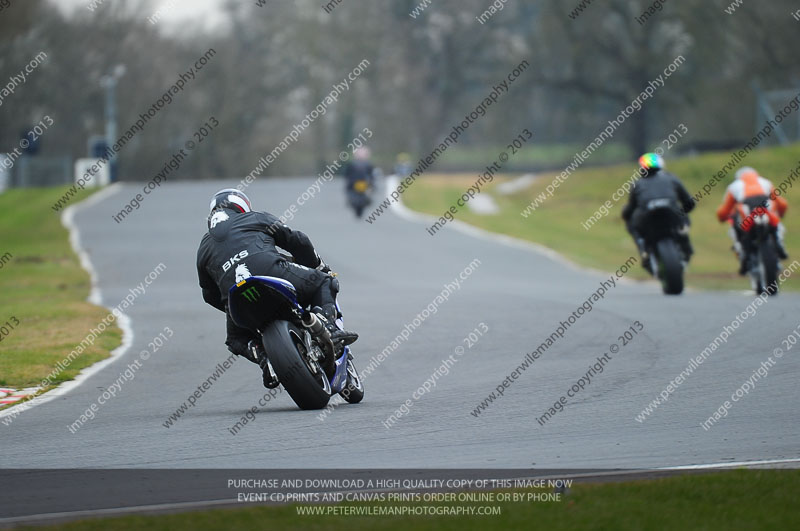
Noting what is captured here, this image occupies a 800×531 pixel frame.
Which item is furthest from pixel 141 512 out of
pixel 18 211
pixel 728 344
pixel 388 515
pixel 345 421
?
pixel 18 211

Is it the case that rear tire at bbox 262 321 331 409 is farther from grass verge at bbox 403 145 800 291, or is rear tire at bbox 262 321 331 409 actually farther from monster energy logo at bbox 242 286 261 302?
grass verge at bbox 403 145 800 291

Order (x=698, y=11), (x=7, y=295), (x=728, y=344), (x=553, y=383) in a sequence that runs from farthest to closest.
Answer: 1. (x=698, y=11)
2. (x=7, y=295)
3. (x=728, y=344)
4. (x=553, y=383)

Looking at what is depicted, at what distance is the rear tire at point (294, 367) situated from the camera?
26.8 ft

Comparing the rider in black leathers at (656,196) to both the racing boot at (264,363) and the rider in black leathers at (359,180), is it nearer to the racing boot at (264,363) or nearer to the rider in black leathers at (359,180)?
the racing boot at (264,363)

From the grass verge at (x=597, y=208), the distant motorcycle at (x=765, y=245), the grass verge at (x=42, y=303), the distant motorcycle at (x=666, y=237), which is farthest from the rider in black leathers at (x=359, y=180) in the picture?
the distant motorcycle at (x=765, y=245)

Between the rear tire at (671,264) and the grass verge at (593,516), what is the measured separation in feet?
34.7

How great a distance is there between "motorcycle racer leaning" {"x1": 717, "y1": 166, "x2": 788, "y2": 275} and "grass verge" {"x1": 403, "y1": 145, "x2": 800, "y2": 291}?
535 cm

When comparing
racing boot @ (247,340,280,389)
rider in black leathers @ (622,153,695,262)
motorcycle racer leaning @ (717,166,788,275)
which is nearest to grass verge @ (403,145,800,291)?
rider in black leathers @ (622,153,695,262)

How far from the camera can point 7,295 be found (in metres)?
20.0

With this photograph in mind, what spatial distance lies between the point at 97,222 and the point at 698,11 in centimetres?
2759

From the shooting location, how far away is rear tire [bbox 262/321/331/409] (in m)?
8.16

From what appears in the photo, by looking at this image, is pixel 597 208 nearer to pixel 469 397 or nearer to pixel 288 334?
pixel 469 397

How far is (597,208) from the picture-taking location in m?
39.0

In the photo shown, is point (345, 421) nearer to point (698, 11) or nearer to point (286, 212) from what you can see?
point (286, 212)
